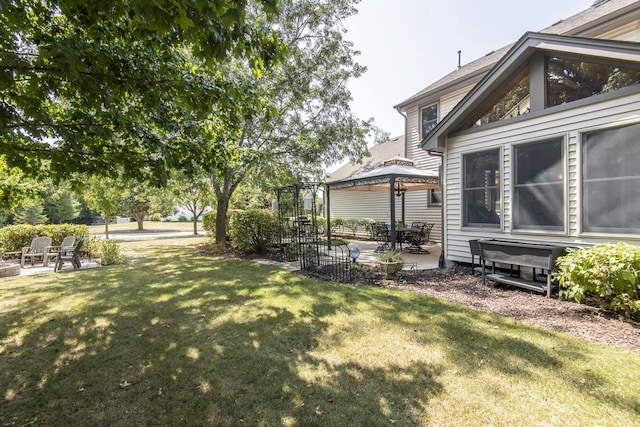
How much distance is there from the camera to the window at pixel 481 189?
699cm

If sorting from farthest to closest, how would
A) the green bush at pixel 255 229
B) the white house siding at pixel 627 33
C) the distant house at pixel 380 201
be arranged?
the distant house at pixel 380 201
the green bush at pixel 255 229
the white house siding at pixel 627 33

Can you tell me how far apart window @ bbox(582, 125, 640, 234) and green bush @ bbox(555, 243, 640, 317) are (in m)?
0.96

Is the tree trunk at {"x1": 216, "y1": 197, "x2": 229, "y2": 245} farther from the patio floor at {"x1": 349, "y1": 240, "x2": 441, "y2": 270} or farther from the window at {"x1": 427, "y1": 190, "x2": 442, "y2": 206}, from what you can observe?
the window at {"x1": 427, "y1": 190, "x2": 442, "y2": 206}

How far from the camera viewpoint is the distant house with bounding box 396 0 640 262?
5078 millimetres

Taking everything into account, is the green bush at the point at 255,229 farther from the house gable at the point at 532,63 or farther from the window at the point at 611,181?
the window at the point at 611,181

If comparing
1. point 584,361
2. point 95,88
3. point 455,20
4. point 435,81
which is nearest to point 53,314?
point 95,88

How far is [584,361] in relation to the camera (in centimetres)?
321

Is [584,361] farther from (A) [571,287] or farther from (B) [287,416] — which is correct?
(B) [287,416]

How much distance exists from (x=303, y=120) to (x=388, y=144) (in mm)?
8767

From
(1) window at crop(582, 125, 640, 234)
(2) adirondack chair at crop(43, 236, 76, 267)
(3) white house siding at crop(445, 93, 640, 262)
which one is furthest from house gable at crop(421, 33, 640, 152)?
(2) adirondack chair at crop(43, 236, 76, 267)

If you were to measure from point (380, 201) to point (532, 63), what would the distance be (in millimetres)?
10433

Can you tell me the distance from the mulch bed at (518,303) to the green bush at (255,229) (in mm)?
4564

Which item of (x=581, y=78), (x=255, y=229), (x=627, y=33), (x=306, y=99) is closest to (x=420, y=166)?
(x=306, y=99)

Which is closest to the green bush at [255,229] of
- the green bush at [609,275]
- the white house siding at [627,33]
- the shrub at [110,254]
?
the shrub at [110,254]
